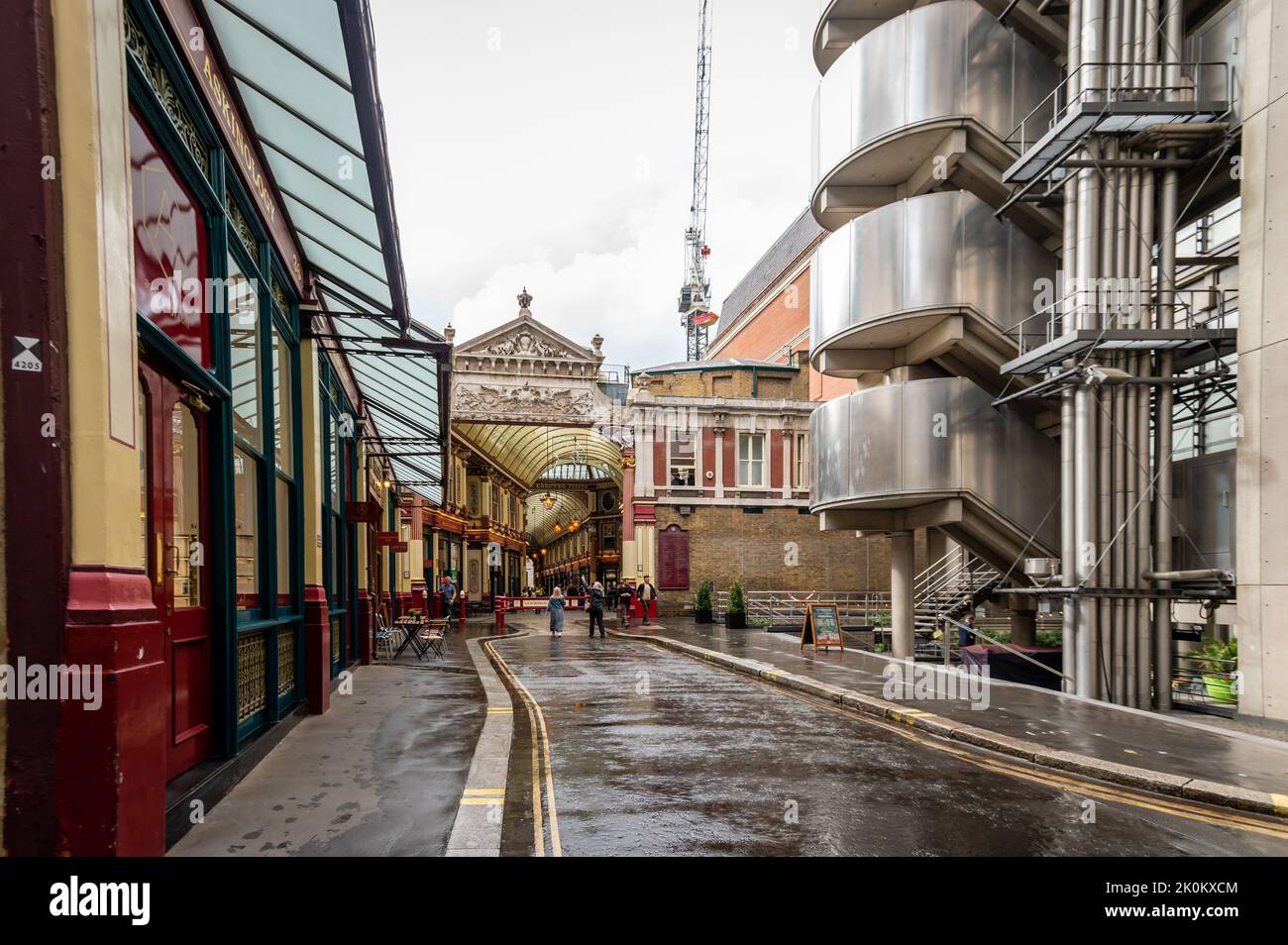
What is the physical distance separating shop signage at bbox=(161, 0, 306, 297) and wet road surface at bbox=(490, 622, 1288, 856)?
5881 mm

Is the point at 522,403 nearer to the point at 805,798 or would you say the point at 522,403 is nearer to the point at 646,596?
the point at 646,596

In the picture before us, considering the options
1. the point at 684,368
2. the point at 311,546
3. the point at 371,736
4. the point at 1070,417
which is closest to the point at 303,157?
the point at 311,546

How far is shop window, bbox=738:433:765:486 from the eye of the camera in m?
38.6

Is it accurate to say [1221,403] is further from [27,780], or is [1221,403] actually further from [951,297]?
[27,780]

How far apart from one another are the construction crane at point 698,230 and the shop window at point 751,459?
60.9 metres

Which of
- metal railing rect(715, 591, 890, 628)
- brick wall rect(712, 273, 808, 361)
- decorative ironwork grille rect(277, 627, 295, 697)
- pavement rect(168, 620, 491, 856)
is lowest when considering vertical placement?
metal railing rect(715, 591, 890, 628)

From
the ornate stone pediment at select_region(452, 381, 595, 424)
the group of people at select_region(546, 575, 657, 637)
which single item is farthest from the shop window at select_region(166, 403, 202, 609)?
the ornate stone pediment at select_region(452, 381, 595, 424)

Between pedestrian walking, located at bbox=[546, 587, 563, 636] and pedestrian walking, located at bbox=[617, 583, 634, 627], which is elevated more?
pedestrian walking, located at bbox=[546, 587, 563, 636]

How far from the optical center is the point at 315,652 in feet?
33.5

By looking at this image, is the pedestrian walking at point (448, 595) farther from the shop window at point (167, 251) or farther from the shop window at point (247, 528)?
the shop window at point (167, 251)

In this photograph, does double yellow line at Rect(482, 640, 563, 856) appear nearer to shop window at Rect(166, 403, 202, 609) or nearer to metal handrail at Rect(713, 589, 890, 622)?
shop window at Rect(166, 403, 202, 609)

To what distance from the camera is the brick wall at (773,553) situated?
3769 cm

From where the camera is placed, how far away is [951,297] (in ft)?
52.4

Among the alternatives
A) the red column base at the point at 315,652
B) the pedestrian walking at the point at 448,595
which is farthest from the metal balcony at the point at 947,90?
the pedestrian walking at the point at 448,595
